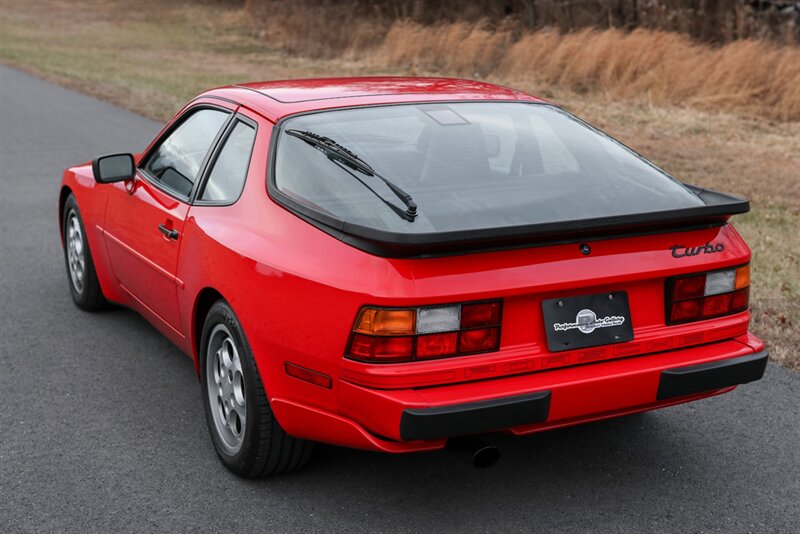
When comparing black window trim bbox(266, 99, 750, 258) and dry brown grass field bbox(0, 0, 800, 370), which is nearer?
black window trim bbox(266, 99, 750, 258)

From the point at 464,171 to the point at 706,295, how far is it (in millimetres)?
998

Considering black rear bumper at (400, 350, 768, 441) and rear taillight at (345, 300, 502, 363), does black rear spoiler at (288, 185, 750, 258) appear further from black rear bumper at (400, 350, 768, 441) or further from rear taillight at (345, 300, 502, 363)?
black rear bumper at (400, 350, 768, 441)

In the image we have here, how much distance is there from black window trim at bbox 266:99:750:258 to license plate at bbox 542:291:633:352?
206mm

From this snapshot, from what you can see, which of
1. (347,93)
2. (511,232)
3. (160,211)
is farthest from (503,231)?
(160,211)

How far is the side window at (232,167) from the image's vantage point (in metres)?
4.23

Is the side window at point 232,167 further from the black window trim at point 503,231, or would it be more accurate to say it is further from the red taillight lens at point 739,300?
the red taillight lens at point 739,300

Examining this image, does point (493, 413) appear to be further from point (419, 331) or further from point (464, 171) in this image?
point (464, 171)

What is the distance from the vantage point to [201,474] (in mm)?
4121

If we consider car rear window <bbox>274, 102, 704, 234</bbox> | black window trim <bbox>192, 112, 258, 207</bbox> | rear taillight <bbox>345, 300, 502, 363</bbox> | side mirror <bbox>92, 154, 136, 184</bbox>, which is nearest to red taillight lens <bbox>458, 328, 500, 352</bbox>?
rear taillight <bbox>345, 300, 502, 363</bbox>

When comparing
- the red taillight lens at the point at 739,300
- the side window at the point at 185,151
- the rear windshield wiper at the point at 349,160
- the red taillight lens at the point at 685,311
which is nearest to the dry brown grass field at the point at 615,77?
the red taillight lens at the point at 739,300

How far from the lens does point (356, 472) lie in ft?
13.5

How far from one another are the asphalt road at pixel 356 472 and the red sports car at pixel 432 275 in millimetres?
250

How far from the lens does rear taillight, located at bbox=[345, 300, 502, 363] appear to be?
10.9 feet

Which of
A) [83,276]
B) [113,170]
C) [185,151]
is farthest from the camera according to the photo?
→ [83,276]
